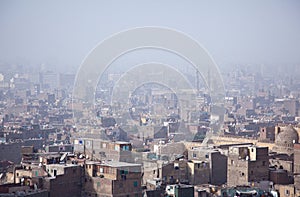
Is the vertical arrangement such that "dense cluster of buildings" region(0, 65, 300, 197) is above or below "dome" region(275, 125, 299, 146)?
below

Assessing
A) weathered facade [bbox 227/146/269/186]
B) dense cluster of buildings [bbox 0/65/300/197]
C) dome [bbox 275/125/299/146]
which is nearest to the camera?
dense cluster of buildings [bbox 0/65/300/197]

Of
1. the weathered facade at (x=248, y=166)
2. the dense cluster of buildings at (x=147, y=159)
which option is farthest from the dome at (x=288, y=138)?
the weathered facade at (x=248, y=166)

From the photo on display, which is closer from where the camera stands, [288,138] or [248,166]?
[248,166]

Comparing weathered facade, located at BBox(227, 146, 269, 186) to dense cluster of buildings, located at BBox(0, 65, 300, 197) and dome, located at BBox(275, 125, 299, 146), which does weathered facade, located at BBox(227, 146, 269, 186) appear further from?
dome, located at BBox(275, 125, 299, 146)

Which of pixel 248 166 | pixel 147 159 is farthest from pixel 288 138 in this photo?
pixel 248 166

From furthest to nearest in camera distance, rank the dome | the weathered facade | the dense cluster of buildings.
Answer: the dome < the weathered facade < the dense cluster of buildings

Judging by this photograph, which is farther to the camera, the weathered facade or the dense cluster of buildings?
the weathered facade

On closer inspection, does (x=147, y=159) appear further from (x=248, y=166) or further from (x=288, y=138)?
(x=288, y=138)

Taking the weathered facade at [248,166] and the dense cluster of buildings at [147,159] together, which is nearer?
the dense cluster of buildings at [147,159]

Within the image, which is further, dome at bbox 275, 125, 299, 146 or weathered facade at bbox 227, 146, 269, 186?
dome at bbox 275, 125, 299, 146

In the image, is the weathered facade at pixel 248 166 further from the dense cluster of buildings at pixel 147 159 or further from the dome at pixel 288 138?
the dome at pixel 288 138

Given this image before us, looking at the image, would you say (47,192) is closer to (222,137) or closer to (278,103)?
(222,137)

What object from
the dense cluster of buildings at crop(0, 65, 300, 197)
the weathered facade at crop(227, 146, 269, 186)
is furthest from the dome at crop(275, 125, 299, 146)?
the weathered facade at crop(227, 146, 269, 186)
